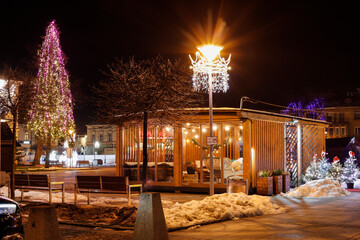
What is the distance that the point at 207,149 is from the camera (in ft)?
65.4

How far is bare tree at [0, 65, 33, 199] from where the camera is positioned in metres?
14.6

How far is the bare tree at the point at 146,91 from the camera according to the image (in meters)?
13.3

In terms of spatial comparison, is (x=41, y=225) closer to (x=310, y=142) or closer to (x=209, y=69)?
(x=209, y=69)

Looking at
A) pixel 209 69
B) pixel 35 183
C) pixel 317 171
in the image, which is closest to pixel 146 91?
pixel 209 69

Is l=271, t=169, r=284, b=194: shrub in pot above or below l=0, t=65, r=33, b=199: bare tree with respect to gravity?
below

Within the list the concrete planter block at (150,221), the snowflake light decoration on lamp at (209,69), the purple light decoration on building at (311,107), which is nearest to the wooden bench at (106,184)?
the snowflake light decoration on lamp at (209,69)

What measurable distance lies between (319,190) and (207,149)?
514cm

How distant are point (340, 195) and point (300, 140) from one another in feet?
15.0

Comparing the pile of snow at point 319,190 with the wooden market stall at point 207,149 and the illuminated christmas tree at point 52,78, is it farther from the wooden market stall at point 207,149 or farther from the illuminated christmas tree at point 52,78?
the illuminated christmas tree at point 52,78

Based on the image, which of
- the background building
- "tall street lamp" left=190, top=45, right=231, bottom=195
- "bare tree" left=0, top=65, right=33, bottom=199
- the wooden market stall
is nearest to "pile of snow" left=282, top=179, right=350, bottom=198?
the wooden market stall

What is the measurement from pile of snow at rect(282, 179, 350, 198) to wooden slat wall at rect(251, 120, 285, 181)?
6.28ft

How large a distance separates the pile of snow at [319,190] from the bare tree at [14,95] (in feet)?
33.8

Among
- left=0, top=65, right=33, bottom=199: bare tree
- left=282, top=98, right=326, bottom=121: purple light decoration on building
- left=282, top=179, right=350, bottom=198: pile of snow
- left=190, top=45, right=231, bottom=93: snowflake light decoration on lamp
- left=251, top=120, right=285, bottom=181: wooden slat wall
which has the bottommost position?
left=282, top=179, right=350, bottom=198: pile of snow

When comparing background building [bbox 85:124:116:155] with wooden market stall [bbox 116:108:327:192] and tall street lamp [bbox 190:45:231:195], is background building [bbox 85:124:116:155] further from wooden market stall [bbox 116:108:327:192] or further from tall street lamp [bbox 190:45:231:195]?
tall street lamp [bbox 190:45:231:195]
